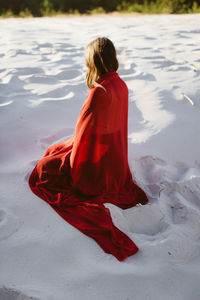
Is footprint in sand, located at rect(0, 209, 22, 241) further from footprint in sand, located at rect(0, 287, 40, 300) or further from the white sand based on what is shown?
footprint in sand, located at rect(0, 287, 40, 300)

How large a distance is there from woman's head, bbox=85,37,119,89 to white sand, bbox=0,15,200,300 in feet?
3.20

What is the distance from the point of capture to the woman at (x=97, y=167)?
1909 millimetres

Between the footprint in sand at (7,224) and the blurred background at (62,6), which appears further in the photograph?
the blurred background at (62,6)

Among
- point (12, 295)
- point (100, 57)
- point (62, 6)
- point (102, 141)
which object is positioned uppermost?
point (62, 6)

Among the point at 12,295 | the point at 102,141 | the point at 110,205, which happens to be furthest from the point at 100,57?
the point at 12,295

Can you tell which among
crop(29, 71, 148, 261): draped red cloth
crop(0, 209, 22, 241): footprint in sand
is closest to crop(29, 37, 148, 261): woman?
crop(29, 71, 148, 261): draped red cloth

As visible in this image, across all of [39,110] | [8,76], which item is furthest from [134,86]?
[8,76]

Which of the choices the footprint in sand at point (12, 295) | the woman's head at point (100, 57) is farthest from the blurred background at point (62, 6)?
the footprint in sand at point (12, 295)

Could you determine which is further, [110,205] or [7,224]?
[110,205]

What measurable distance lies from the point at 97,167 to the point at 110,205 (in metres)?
0.30

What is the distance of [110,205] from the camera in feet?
6.86

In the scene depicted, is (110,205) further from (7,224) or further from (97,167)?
(7,224)

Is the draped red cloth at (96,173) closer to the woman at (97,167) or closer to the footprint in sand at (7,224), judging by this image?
the woman at (97,167)

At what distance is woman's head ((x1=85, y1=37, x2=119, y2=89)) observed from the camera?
1.90 meters
